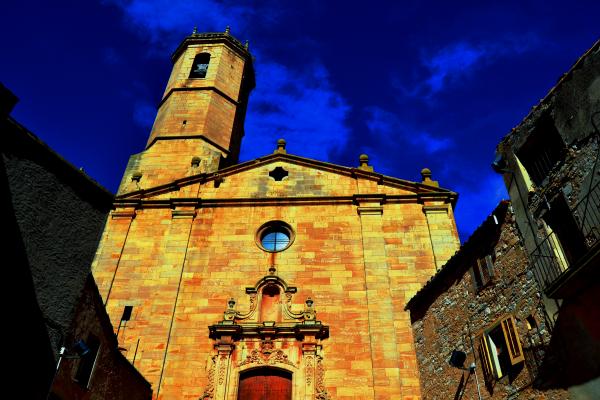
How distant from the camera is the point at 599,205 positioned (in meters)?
7.37

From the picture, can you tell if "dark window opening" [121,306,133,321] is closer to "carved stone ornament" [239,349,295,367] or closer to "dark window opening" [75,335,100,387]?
"carved stone ornament" [239,349,295,367]

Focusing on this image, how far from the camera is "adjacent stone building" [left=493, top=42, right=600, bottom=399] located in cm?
733

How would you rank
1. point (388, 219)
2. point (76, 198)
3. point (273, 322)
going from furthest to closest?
point (388, 219) < point (273, 322) < point (76, 198)

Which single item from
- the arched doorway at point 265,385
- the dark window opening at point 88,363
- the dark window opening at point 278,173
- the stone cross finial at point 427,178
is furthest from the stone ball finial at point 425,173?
the dark window opening at point 88,363

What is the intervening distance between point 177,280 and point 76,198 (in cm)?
879

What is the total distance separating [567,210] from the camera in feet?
27.9

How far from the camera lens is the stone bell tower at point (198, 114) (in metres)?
20.3

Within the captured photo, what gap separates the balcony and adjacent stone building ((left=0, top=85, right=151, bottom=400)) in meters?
6.76

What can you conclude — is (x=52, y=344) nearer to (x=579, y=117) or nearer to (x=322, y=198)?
(x=579, y=117)

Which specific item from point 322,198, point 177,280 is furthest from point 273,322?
point 322,198

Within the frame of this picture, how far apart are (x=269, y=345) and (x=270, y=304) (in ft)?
4.51

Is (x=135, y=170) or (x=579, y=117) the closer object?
(x=579, y=117)

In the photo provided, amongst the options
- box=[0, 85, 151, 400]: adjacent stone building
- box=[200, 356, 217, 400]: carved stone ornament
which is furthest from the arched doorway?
box=[0, 85, 151, 400]: adjacent stone building

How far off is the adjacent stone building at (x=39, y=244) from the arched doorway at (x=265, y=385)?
25.0ft
